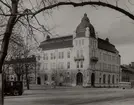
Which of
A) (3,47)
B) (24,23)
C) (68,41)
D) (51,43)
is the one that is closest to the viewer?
(3,47)

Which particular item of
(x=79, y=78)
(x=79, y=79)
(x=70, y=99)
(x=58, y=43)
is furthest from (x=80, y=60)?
(x=70, y=99)

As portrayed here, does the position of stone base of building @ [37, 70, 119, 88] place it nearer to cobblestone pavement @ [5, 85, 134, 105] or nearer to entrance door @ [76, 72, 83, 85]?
entrance door @ [76, 72, 83, 85]

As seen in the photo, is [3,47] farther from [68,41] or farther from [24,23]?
[68,41]

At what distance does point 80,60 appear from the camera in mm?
89688

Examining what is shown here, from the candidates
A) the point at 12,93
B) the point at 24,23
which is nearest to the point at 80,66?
the point at 12,93

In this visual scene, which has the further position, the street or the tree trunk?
the street

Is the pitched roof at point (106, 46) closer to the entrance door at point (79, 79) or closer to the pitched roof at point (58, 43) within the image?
the pitched roof at point (58, 43)

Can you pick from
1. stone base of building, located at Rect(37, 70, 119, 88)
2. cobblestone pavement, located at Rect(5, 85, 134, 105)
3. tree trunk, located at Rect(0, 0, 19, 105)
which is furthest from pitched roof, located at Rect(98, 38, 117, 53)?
tree trunk, located at Rect(0, 0, 19, 105)

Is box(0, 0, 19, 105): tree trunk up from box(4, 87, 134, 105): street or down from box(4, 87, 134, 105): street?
up

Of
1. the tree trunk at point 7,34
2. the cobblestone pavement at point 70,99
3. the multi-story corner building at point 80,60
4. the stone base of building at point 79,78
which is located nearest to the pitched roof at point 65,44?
the multi-story corner building at point 80,60

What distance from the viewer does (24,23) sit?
1170 centimetres

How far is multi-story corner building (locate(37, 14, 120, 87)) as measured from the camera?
88062 millimetres

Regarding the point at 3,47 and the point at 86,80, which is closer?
the point at 3,47

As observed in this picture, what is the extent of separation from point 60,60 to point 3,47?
86051 millimetres
